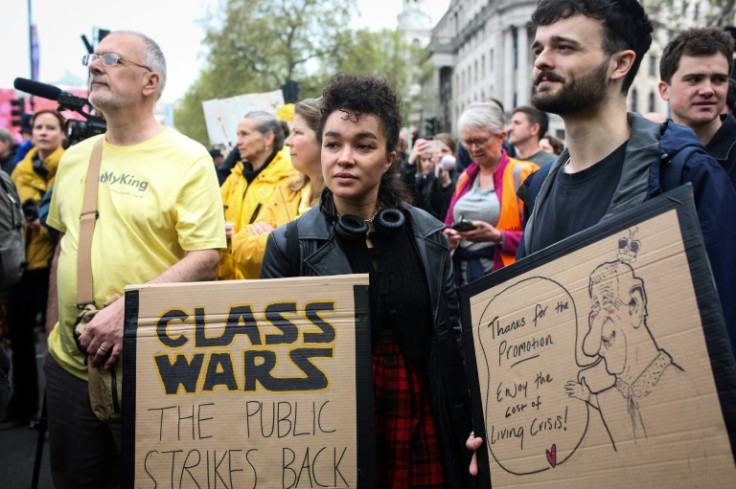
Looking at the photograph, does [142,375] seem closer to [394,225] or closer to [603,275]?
[394,225]

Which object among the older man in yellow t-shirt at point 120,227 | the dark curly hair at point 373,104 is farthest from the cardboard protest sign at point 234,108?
the dark curly hair at point 373,104

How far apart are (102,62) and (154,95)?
0.27m

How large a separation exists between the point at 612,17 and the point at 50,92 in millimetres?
2796

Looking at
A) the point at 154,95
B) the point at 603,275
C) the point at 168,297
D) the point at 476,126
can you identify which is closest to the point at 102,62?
the point at 154,95

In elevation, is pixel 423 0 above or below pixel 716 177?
above

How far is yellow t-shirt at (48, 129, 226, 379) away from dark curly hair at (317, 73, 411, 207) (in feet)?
2.21

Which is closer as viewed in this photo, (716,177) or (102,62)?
(716,177)

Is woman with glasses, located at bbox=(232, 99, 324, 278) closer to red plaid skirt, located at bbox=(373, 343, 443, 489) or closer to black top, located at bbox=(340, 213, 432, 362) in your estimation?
black top, located at bbox=(340, 213, 432, 362)

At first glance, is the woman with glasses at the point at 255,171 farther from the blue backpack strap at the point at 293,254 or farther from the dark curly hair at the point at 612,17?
the dark curly hair at the point at 612,17

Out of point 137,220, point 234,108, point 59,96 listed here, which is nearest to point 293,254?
point 137,220

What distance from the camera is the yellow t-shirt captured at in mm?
2691

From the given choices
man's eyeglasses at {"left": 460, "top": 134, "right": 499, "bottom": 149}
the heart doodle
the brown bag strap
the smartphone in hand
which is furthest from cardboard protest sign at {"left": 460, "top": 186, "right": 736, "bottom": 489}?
man's eyeglasses at {"left": 460, "top": 134, "right": 499, "bottom": 149}

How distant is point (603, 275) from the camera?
1546mm

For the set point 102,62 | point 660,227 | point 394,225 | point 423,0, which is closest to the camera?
point 660,227
